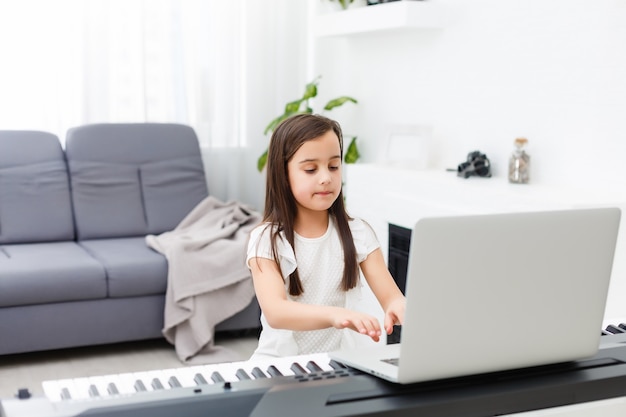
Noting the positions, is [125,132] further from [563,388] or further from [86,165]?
[563,388]

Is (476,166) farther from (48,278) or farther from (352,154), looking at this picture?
(48,278)

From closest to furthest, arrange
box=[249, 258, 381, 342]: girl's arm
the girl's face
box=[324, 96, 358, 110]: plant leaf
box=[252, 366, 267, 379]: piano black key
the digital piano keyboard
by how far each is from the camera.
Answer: the digital piano keyboard
box=[252, 366, 267, 379]: piano black key
box=[249, 258, 381, 342]: girl's arm
the girl's face
box=[324, 96, 358, 110]: plant leaf

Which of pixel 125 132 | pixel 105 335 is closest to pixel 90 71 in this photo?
pixel 125 132

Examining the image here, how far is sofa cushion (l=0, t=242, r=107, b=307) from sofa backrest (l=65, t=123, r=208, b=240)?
1.63 ft

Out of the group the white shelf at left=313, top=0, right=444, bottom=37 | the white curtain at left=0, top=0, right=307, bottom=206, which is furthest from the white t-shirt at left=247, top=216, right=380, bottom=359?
the white curtain at left=0, top=0, right=307, bottom=206

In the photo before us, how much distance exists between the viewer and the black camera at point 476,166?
3.54m

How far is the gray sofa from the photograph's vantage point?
3.65 meters

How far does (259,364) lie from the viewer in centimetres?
147

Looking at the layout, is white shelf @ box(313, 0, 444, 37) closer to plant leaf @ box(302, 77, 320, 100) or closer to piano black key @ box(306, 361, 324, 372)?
plant leaf @ box(302, 77, 320, 100)

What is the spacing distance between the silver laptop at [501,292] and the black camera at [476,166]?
220 cm

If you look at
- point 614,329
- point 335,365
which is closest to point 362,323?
point 335,365

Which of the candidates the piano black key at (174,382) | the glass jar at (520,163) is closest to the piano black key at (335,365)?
the piano black key at (174,382)

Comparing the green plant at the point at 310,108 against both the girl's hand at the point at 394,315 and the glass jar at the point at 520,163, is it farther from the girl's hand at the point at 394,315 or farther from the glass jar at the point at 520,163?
the girl's hand at the point at 394,315

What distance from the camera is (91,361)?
3736 millimetres
